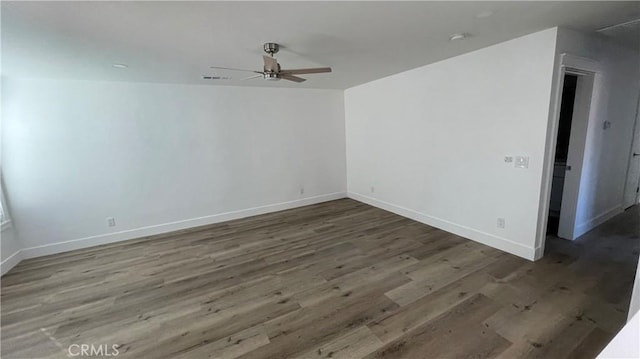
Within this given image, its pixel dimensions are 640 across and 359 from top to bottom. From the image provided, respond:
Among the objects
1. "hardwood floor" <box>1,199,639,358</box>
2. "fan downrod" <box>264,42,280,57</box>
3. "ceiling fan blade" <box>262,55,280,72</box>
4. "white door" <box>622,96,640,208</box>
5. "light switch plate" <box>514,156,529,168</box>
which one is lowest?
"hardwood floor" <box>1,199,639,358</box>

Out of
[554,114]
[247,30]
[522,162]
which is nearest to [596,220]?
[522,162]

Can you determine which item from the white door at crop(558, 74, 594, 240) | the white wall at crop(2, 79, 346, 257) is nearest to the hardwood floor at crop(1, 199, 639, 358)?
the white door at crop(558, 74, 594, 240)

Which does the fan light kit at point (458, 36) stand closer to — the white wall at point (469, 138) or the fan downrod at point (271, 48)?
the white wall at point (469, 138)

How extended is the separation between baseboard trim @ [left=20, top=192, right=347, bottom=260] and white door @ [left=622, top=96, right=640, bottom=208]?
504cm

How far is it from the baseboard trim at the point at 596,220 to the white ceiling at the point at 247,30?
232 centimetres

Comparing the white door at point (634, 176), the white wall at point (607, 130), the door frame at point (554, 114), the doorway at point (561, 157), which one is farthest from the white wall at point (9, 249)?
the white door at point (634, 176)

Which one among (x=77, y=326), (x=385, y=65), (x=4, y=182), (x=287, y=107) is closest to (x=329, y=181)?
(x=287, y=107)

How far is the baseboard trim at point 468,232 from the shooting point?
2961mm

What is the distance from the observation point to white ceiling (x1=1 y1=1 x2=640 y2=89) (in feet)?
6.07

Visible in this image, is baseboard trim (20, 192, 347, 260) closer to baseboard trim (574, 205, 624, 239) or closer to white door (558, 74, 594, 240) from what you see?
white door (558, 74, 594, 240)

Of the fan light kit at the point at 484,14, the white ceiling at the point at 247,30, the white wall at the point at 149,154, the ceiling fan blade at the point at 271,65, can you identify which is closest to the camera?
the white ceiling at the point at 247,30

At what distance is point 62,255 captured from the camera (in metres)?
3.56

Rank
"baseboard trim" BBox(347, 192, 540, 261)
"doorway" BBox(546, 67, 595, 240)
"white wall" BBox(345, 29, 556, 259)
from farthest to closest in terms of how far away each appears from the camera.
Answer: "doorway" BBox(546, 67, 595, 240) → "baseboard trim" BBox(347, 192, 540, 261) → "white wall" BBox(345, 29, 556, 259)

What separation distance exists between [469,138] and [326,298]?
8.84 ft
